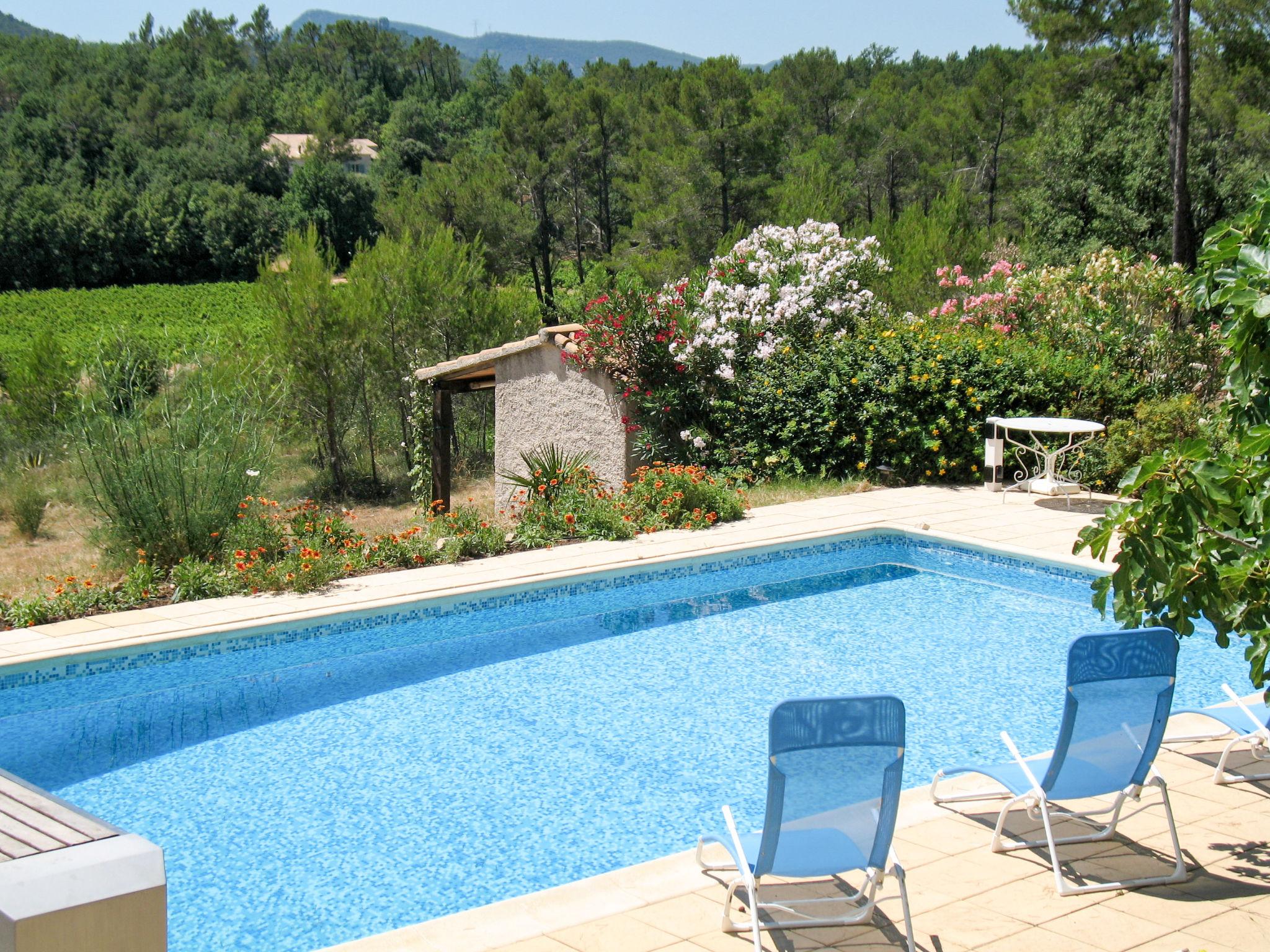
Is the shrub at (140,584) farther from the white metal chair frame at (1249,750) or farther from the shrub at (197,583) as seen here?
the white metal chair frame at (1249,750)

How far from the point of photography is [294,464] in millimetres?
20047

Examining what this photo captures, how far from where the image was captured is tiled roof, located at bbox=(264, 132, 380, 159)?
77.9 metres

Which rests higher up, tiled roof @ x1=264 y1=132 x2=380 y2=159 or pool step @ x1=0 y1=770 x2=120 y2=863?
tiled roof @ x1=264 y1=132 x2=380 y2=159

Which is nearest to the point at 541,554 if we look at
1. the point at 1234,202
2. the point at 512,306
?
the point at 512,306

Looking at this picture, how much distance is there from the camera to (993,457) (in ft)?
41.0

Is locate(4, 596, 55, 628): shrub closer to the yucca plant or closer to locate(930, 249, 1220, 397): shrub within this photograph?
the yucca plant

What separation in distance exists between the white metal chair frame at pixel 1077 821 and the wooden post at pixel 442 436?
12.0 m

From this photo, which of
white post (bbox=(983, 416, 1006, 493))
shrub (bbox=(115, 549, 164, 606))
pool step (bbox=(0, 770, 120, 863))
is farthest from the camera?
white post (bbox=(983, 416, 1006, 493))

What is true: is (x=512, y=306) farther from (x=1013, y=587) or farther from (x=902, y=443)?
(x=1013, y=587)

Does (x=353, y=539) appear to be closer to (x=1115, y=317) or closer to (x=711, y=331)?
(x=711, y=331)

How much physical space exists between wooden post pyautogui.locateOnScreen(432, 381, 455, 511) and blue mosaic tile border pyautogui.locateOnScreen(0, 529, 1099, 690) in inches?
266

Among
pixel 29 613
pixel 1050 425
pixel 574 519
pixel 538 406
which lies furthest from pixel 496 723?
pixel 538 406

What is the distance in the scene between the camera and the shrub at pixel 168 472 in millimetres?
8797

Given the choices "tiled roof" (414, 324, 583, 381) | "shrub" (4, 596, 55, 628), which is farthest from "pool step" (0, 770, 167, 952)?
"tiled roof" (414, 324, 583, 381)
